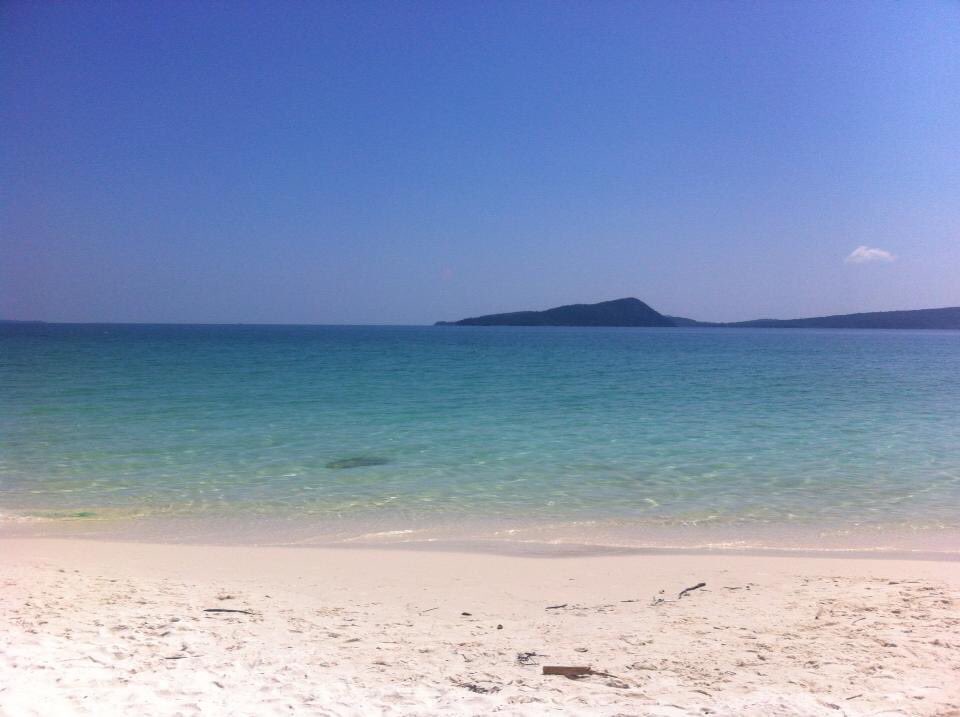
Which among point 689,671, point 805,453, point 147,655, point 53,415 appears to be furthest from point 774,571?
point 53,415

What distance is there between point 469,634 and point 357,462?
7.56m

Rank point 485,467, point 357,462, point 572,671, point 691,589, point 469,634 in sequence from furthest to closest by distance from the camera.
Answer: point 357,462 < point 485,467 < point 691,589 < point 469,634 < point 572,671

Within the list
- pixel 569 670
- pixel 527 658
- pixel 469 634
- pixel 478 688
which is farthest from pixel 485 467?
pixel 478 688

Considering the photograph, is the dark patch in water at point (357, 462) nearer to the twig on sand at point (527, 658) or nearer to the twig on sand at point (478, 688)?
the twig on sand at point (527, 658)

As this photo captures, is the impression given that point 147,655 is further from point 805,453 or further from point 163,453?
point 805,453

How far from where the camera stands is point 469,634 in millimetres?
5039

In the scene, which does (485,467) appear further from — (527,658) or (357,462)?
(527,658)

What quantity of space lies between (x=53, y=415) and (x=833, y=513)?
1805 centimetres

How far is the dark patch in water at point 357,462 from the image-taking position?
1192 centimetres

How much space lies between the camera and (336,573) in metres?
6.64

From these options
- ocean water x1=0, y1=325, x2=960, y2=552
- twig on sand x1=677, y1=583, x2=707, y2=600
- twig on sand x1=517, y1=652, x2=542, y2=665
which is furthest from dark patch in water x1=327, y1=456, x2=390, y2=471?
twig on sand x1=517, y1=652, x2=542, y2=665

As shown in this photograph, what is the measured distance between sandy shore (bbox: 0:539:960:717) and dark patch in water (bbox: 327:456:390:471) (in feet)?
15.1

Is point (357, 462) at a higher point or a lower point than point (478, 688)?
lower

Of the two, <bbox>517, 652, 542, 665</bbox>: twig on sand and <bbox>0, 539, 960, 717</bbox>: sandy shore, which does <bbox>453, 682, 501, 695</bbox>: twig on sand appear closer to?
<bbox>0, 539, 960, 717</bbox>: sandy shore
